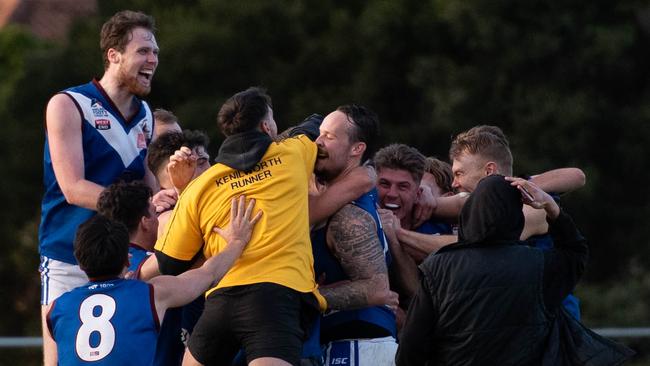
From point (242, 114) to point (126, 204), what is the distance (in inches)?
26.4

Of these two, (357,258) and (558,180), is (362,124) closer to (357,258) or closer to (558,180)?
(357,258)

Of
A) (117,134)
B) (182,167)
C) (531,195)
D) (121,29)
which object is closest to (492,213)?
(531,195)

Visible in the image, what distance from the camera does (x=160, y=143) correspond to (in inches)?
277

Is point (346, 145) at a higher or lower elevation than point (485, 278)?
higher

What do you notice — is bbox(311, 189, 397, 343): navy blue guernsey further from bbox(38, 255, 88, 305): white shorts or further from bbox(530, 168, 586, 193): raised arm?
bbox(38, 255, 88, 305): white shorts

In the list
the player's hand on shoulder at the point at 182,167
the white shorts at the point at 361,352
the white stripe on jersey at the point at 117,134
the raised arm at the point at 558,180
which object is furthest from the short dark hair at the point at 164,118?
the raised arm at the point at 558,180

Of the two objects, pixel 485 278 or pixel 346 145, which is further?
pixel 346 145

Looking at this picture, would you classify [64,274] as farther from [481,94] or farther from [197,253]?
[481,94]

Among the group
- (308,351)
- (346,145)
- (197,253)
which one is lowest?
(308,351)

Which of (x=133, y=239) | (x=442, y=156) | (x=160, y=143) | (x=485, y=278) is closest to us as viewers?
(x=485, y=278)

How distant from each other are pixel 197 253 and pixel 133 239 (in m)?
0.32

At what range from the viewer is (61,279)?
23.9 feet

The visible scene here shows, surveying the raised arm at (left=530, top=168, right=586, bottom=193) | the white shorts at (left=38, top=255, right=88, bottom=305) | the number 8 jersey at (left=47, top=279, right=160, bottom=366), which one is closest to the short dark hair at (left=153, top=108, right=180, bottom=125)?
the white shorts at (left=38, top=255, right=88, bottom=305)

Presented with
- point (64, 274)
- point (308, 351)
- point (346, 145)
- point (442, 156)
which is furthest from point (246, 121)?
point (442, 156)
